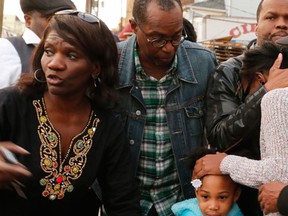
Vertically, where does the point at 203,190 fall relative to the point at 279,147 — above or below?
below

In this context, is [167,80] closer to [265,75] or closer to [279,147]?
[265,75]

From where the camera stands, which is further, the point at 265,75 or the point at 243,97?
the point at 243,97

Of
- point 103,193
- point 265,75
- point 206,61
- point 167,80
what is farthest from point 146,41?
point 103,193

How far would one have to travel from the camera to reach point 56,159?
2.41 m

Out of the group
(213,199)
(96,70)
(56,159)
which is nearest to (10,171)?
(56,159)

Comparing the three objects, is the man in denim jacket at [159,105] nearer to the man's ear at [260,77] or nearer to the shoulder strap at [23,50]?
the man's ear at [260,77]

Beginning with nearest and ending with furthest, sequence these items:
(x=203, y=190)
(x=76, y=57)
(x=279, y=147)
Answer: (x=279, y=147) < (x=76, y=57) < (x=203, y=190)

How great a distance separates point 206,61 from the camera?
314 centimetres

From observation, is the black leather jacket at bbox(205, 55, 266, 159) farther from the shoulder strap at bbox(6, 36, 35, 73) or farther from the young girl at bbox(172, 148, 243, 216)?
the shoulder strap at bbox(6, 36, 35, 73)

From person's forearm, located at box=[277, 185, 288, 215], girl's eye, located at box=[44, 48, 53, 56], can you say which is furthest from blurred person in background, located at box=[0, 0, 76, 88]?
person's forearm, located at box=[277, 185, 288, 215]

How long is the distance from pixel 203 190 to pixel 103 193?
1.97 feet

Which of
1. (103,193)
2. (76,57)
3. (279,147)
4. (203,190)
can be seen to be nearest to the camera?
(279,147)

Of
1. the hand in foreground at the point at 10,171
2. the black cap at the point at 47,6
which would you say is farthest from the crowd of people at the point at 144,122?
the black cap at the point at 47,6

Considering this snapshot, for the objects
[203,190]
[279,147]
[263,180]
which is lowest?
[203,190]
